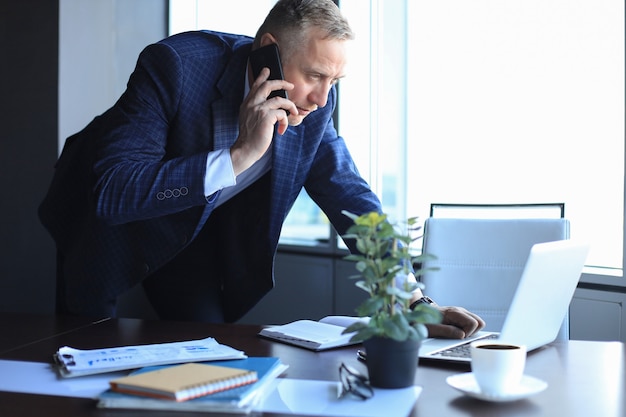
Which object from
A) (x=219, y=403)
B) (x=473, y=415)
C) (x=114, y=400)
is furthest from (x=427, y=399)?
(x=114, y=400)

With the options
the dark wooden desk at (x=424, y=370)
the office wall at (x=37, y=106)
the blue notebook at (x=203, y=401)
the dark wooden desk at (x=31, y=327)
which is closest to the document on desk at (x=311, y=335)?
the dark wooden desk at (x=424, y=370)

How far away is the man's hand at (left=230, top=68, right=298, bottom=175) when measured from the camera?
1.90 metres

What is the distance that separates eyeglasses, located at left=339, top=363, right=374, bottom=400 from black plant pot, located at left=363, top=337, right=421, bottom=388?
1.0 inches

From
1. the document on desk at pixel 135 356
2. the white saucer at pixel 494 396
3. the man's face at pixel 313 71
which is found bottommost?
the white saucer at pixel 494 396

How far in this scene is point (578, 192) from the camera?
9.28ft

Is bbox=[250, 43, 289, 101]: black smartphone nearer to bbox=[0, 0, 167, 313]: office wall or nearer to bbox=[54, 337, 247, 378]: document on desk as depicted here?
bbox=[54, 337, 247, 378]: document on desk

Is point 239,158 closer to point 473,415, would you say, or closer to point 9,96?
point 473,415

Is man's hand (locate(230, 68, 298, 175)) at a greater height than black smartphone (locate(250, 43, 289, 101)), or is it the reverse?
black smartphone (locate(250, 43, 289, 101))

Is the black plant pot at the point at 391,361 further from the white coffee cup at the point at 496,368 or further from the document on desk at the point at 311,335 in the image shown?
the document on desk at the point at 311,335

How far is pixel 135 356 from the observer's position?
58.0 inches

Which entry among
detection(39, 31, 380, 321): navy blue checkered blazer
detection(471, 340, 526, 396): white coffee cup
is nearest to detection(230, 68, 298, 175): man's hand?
detection(39, 31, 380, 321): navy blue checkered blazer

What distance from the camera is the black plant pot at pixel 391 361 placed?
1.24m

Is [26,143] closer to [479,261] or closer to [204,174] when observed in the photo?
[204,174]

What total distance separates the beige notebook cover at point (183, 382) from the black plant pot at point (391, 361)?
209 mm
